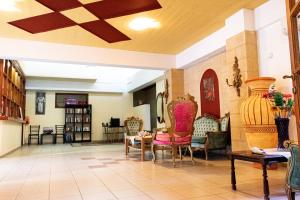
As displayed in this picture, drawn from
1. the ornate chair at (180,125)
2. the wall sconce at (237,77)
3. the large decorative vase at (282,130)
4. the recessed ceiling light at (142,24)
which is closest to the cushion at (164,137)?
the ornate chair at (180,125)

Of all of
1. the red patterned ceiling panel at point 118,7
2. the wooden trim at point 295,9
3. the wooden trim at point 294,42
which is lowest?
the wooden trim at point 294,42

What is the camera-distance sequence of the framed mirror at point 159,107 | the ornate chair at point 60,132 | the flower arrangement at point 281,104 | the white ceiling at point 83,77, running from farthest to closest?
the ornate chair at point 60,132, the white ceiling at point 83,77, the framed mirror at point 159,107, the flower arrangement at point 281,104

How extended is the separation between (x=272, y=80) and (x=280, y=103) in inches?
39.5

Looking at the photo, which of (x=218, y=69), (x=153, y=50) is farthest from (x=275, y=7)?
(x=153, y=50)

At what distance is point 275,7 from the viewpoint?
13.5 ft

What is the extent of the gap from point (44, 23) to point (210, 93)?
4.25 metres

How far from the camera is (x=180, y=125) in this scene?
457cm

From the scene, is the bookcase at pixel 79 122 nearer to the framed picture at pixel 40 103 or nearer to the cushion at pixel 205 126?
the framed picture at pixel 40 103

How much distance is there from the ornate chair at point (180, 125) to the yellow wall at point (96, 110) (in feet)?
27.3

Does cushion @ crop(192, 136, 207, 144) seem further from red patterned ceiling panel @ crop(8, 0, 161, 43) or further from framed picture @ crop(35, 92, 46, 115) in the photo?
framed picture @ crop(35, 92, 46, 115)

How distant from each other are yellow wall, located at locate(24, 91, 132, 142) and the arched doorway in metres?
7.08

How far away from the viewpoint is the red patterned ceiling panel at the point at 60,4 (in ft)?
13.2

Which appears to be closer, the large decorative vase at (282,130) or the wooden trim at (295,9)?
the wooden trim at (295,9)

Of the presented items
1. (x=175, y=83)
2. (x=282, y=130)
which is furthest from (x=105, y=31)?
(x=282, y=130)
